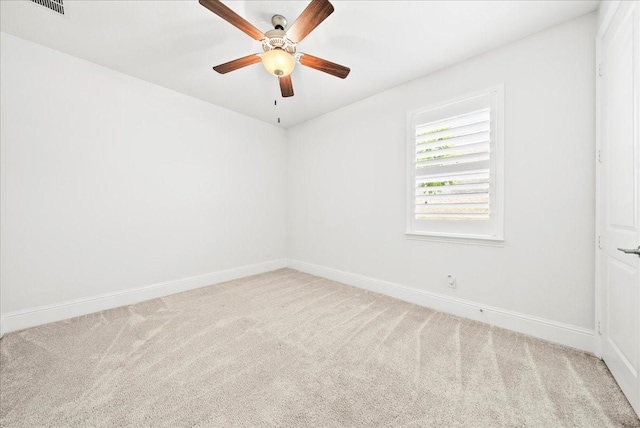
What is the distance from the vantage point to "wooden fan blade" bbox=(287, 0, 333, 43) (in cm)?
151

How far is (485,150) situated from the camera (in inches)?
91.6

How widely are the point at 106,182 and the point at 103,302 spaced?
133 centimetres

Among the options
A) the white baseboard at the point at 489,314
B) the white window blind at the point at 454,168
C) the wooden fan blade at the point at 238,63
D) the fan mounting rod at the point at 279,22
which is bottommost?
the white baseboard at the point at 489,314

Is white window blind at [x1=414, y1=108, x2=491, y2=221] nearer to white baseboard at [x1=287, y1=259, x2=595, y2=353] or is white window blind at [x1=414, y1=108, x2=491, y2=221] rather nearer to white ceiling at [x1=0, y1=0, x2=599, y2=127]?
white ceiling at [x1=0, y1=0, x2=599, y2=127]

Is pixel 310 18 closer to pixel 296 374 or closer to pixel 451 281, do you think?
pixel 296 374

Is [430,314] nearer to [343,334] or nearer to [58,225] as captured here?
[343,334]

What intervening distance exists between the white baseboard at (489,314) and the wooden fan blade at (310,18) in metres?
2.76

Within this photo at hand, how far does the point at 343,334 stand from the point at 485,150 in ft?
7.21

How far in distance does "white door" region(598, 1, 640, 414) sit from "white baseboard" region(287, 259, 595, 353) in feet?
0.61

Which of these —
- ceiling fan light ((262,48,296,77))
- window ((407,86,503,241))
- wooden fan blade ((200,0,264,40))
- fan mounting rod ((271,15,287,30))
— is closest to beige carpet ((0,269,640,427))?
window ((407,86,503,241))

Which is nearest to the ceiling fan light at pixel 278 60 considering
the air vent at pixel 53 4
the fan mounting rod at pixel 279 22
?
the fan mounting rod at pixel 279 22

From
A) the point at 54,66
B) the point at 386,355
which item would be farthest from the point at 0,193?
the point at 386,355

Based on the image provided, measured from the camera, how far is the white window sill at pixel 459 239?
90.5 inches

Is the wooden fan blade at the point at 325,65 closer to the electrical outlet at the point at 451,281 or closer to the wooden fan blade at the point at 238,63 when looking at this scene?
the wooden fan blade at the point at 238,63
